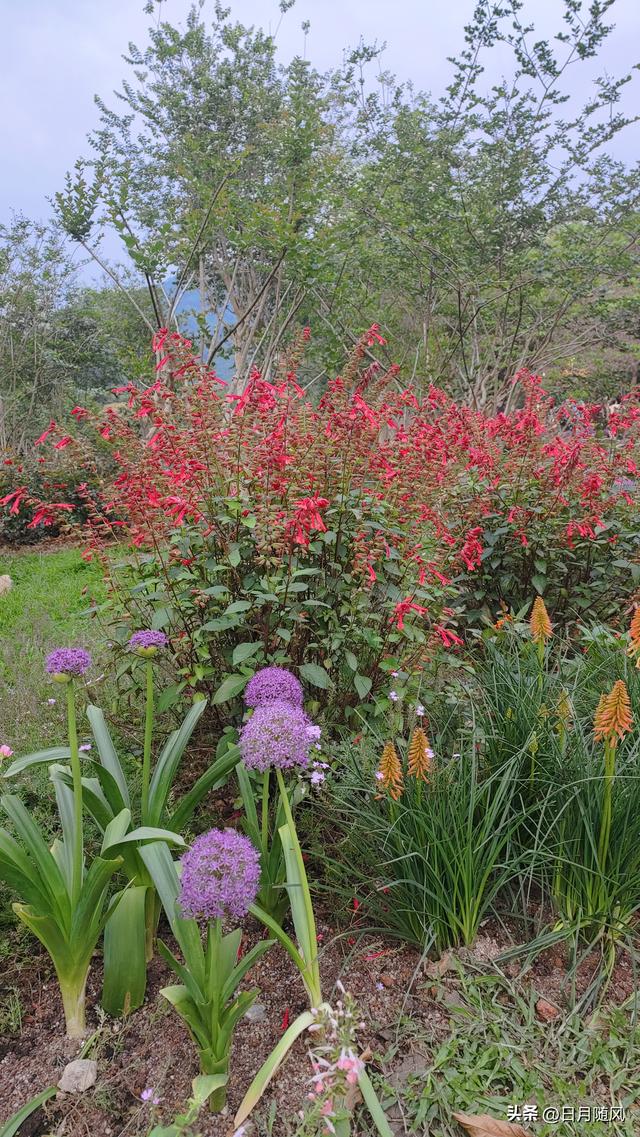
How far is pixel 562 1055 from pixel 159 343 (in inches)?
90.3

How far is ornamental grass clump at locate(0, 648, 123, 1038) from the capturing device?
159cm

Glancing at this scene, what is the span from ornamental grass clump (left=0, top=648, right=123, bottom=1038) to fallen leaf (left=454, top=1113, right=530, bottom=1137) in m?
0.91

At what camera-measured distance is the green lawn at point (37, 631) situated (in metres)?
2.99

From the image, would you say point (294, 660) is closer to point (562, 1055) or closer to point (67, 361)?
point (562, 1055)

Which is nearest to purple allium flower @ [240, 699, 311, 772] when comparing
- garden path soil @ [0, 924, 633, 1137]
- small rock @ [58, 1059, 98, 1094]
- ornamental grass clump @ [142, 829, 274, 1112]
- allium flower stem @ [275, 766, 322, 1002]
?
allium flower stem @ [275, 766, 322, 1002]

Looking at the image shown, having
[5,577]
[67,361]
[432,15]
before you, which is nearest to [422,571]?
[5,577]

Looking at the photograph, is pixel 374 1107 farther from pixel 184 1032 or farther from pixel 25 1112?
pixel 25 1112

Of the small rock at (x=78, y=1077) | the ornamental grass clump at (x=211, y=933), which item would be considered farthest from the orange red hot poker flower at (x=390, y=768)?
the small rock at (x=78, y=1077)

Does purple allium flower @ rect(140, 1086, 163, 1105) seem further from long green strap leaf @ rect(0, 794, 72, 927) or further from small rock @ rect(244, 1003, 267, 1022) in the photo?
long green strap leaf @ rect(0, 794, 72, 927)

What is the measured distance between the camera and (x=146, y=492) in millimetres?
2420

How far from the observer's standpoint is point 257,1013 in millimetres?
1740

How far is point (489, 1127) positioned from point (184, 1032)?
28.5 inches

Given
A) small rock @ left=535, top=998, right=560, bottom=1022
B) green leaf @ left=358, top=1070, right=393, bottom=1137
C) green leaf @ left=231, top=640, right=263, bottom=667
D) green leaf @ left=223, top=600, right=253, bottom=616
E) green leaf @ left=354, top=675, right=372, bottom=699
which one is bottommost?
small rock @ left=535, top=998, right=560, bottom=1022

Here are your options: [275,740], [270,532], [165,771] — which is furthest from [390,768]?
[270,532]
